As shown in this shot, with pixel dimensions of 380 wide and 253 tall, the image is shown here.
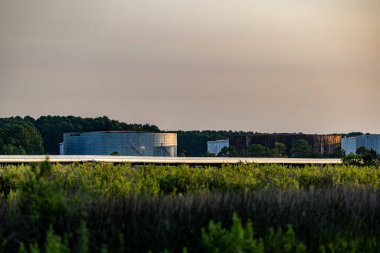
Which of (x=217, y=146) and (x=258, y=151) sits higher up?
(x=217, y=146)

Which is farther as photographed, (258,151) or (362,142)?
(258,151)

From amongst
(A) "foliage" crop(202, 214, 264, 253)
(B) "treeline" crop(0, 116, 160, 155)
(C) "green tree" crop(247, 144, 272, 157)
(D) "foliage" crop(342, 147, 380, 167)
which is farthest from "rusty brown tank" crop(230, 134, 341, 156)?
(A) "foliage" crop(202, 214, 264, 253)

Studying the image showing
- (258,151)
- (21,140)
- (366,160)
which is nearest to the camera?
(366,160)

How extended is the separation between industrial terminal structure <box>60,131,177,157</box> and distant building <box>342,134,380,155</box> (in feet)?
92.4

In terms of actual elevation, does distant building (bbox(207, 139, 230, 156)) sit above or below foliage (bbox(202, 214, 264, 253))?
above

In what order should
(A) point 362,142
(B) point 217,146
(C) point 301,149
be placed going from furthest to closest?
(B) point 217,146
(C) point 301,149
(A) point 362,142

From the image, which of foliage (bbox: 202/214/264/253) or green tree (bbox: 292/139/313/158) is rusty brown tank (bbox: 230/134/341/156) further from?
foliage (bbox: 202/214/264/253)

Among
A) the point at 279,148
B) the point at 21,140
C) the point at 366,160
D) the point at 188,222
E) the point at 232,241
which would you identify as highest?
the point at 21,140

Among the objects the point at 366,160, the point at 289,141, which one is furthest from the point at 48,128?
the point at 366,160

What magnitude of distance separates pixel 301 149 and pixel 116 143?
111ft

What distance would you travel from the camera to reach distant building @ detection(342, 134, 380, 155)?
409ft

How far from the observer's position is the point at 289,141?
168 m

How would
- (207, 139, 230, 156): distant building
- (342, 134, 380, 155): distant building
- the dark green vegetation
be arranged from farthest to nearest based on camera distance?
1. (207, 139, 230, 156): distant building
2. (342, 134, 380, 155): distant building
3. the dark green vegetation

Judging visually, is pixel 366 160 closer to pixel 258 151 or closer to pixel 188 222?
pixel 188 222
